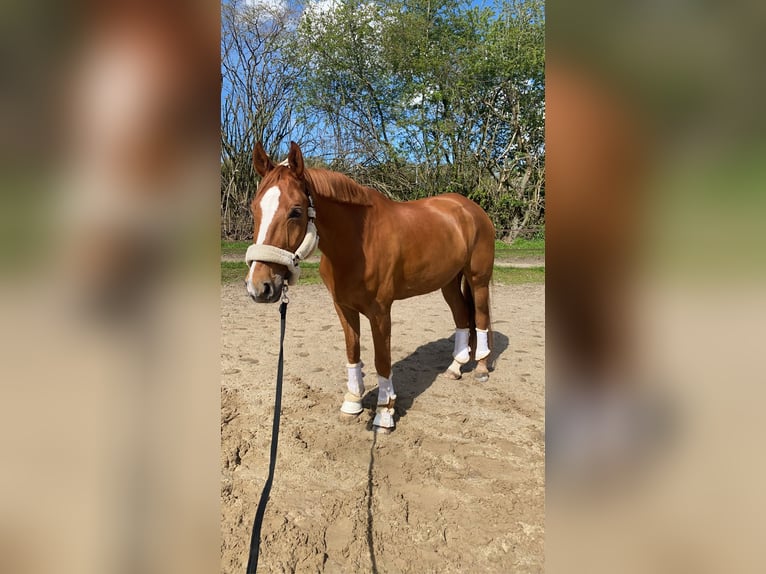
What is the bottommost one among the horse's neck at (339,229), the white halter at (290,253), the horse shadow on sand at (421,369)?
the horse shadow on sand at (421,369)

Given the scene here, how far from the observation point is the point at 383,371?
3.00 metres

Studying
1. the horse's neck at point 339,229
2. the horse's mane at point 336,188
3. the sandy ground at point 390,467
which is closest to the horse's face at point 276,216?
the horse's mane at point 336,188

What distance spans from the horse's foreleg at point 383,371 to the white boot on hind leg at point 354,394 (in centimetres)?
18

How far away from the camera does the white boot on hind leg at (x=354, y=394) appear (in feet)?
10.2

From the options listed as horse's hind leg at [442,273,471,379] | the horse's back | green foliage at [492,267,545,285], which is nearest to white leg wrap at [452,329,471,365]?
horse's hind leg at [442,273,471,379]

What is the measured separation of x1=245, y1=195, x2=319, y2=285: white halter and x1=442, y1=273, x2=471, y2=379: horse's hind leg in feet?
6.68
